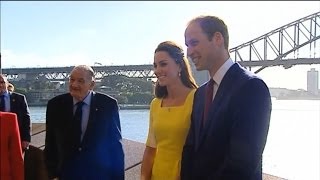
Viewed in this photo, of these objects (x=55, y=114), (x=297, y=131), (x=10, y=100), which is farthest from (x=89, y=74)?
(x=297, y=131)

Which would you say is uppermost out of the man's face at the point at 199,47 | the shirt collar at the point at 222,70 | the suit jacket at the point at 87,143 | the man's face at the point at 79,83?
the man's face at the point at 199,47

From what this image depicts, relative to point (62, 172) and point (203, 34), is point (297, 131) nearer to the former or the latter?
point (62, 172)

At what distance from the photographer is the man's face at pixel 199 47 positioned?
221 cm

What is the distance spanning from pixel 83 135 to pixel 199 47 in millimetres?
1467

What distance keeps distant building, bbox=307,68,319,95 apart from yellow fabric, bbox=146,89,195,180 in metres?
2.77

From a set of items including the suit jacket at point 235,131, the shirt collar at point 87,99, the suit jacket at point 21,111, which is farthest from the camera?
the suit jacket at point 21,111

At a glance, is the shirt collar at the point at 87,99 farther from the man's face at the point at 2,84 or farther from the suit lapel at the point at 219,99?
the man's face at the point at 2,84

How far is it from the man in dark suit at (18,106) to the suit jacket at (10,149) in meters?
2.60

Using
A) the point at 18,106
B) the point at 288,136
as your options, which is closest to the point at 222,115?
the point at 18,106

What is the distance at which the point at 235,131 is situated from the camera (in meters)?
2.00

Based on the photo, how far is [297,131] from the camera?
8.11 metres

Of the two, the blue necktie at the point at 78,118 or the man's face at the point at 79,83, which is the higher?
the man's face at the point at 79,83

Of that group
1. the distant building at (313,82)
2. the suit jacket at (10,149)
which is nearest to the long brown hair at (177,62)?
the suit jacket at (10,149)

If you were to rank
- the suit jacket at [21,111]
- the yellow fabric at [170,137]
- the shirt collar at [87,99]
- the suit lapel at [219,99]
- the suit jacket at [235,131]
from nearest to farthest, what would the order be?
the suit jacket at [235,131], the suit lapel at [219,99], the yellow fabric at [170,137], the shirt collar at [87,99], the suit jacket at [21,111]
